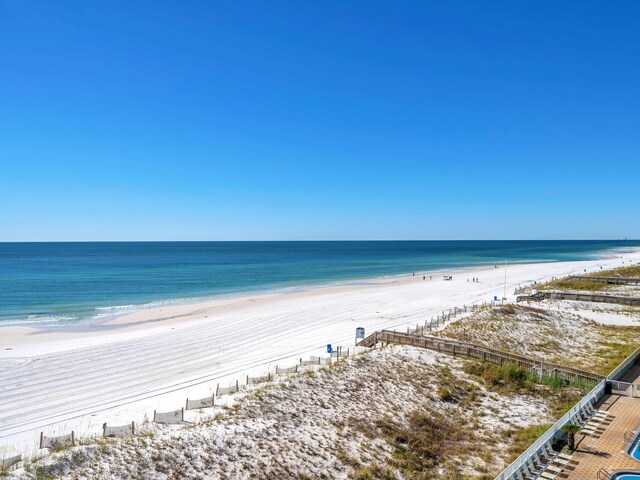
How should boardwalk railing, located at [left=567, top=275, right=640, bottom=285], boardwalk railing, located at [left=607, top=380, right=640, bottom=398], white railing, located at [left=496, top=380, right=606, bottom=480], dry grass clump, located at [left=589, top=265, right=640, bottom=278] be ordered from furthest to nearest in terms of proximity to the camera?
dry grass clump, located at [left=589, top=265, right=640, bottom=278] < boardwalk railing, located at [left=567, top=275, right=640, bottom=285] < boardwalk railing, located at [left=607, top=380, right=640, bottom=398] < white railing, located at [left=496, top=380, right=606, bottom=480]

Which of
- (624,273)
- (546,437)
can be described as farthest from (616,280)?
(546,437)

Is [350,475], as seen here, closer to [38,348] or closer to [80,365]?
[80,365]

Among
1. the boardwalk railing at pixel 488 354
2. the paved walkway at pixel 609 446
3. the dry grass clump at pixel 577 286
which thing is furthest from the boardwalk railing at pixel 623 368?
the dry grass clump at pixel 577 286

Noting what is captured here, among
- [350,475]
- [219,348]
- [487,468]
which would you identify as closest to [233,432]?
[350,475]

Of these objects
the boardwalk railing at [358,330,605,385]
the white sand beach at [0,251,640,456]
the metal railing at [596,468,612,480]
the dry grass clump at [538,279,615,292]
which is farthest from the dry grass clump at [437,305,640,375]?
the dry grass clump at [538,279,615,292]

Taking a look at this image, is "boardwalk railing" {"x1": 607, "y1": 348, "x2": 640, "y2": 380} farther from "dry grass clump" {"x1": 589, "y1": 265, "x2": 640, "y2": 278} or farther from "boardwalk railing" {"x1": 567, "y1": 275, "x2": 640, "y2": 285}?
"dry grass clump" {"x1": 589, "y1": 265, "x2": 640, "y2": 278}

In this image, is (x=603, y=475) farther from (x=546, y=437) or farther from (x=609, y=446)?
(x=609, y=446)
